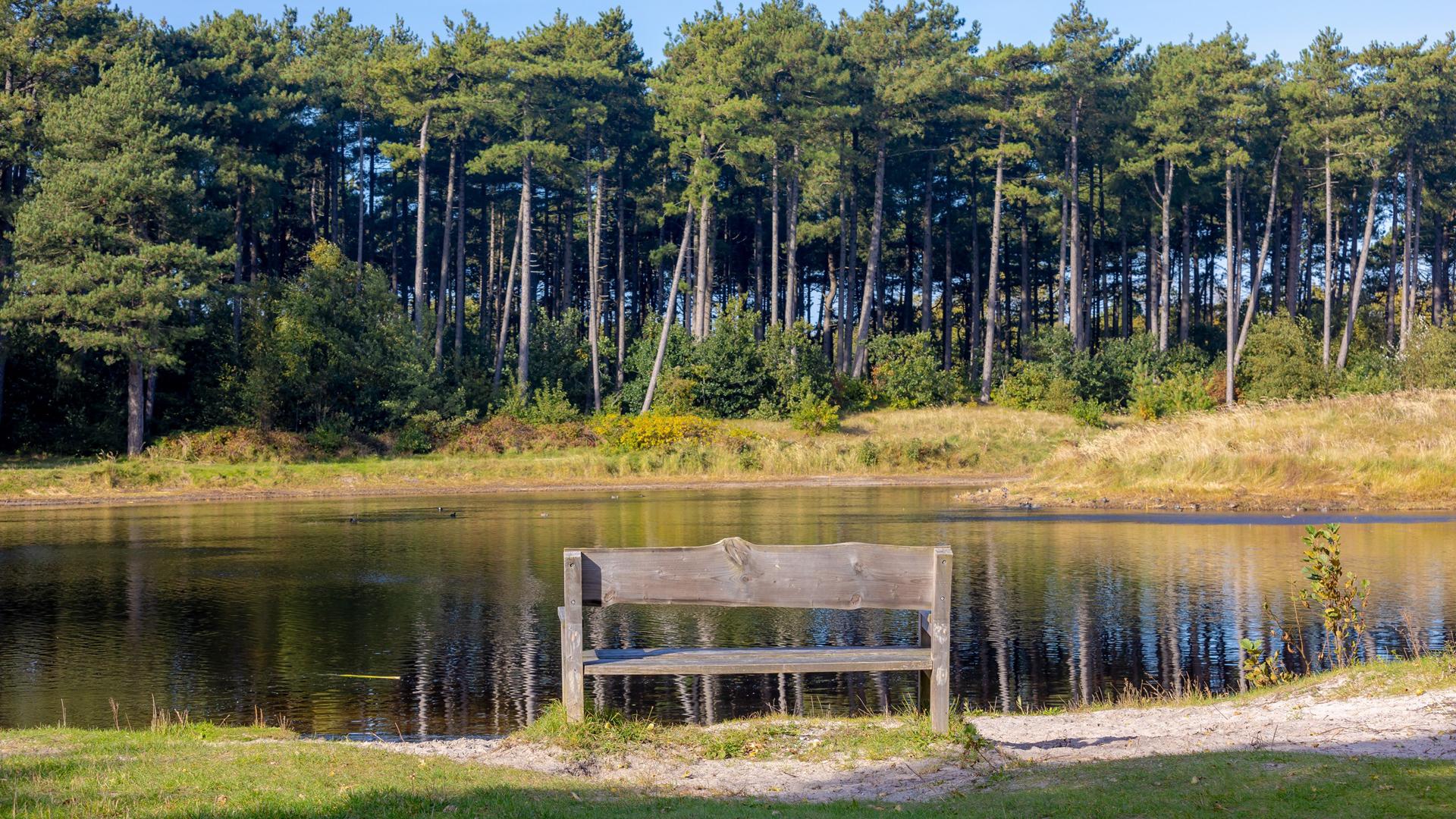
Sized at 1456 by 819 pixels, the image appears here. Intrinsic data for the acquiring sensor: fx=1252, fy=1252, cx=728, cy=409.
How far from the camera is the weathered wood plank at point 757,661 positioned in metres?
8.84

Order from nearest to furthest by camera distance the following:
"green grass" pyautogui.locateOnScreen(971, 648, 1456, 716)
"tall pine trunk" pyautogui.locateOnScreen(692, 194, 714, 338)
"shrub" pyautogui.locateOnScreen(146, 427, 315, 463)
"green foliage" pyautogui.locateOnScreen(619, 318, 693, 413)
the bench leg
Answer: the bench leg
"green grass" pyautogui.locateOnScreen(971, 648, 1456, 716)
"shrub" pyautogui.locateOnScreen(146, 427, 315, 463)
"green foliage" pyautogui.locateOnScreen(619, 318, 693, 413)
"tall pine trunk" pyautogui.locateOnScreen(692, 194, 714, 338)

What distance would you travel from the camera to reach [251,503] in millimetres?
42625

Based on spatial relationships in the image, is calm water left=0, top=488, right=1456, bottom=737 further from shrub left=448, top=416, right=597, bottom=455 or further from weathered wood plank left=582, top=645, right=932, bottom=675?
shrub left=448, top=416, right=597, bottom=455

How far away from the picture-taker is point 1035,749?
911cm

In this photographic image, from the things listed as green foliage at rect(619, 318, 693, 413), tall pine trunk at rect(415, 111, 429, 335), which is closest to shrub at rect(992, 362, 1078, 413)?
green foliage at rect(619, 318, 693, 413)

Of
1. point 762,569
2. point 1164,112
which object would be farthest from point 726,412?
point 762,569

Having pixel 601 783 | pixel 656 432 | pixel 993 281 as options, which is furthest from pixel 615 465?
pixel 601 783

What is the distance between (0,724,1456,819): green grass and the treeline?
44.9 meters

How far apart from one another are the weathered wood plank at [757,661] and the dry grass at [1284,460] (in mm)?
27982

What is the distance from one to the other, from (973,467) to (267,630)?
130 ft

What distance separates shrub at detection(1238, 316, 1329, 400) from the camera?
6228 cm

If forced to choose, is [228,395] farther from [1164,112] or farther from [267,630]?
[1164,112]

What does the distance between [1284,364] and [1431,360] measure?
8.63 metres

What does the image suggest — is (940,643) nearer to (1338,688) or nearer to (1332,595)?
(1338,688)
